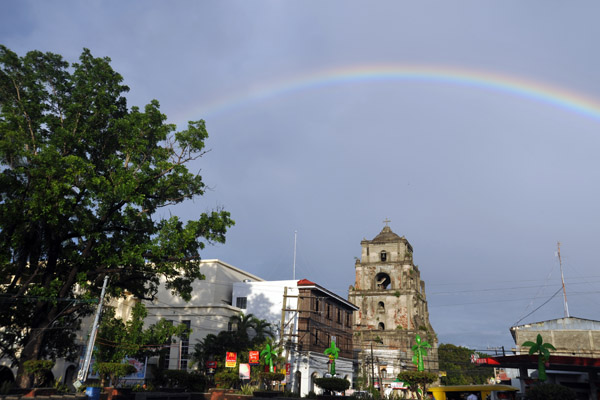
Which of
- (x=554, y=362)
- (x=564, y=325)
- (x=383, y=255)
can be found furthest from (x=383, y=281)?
(x=554, y=362)

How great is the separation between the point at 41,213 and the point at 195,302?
28.6 m

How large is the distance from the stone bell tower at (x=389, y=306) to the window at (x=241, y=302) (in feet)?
69.8

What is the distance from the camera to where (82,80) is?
27281 millimetres

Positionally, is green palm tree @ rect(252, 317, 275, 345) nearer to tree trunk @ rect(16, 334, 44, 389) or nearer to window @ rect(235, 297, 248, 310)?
window @ rect(235, 297, 248, 310)

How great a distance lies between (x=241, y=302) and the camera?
49.6 meters

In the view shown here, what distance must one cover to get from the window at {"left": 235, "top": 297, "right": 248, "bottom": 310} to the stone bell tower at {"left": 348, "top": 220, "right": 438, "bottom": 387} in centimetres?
2127

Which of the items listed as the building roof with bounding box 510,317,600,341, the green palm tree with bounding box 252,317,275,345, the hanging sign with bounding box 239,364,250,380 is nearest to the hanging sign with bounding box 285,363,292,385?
the green palm tree with bounding box 252,317,275,345

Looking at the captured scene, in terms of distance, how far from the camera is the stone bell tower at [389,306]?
208 feet

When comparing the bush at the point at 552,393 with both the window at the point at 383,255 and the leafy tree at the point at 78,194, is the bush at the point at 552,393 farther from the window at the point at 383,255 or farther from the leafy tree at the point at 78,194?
the window at the point at 383,255

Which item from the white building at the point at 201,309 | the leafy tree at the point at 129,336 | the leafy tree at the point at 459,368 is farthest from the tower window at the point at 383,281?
the leafy tree at the point at 129,336

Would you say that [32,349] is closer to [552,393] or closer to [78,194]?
[78,194]

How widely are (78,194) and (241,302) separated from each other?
28.2 metres

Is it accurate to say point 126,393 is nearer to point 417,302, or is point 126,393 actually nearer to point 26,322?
point 26,322

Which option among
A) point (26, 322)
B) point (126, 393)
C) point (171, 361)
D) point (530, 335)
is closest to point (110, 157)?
point (26, 322)
